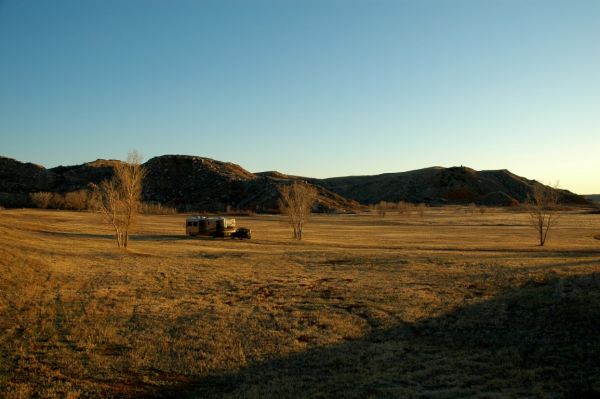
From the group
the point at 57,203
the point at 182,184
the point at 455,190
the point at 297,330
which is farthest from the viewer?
the point at 455,190

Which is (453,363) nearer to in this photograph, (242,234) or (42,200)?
(242,234)

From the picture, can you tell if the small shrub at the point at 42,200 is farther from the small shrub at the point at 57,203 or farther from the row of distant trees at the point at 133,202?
the row of distant trees at the point at 133,202

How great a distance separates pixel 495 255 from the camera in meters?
35.1

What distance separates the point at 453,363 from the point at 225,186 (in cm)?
13341

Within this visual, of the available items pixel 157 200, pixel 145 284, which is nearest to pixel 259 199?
pixel 157 200

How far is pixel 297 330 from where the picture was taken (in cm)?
1568

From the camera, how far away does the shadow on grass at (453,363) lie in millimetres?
10727

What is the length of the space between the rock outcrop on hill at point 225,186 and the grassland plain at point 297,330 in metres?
90.8

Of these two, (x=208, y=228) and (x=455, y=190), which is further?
(x=455, y=190)

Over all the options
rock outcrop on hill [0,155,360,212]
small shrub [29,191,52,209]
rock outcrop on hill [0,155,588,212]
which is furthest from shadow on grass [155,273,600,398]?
rock outcrop on hill [0,155,588,212]

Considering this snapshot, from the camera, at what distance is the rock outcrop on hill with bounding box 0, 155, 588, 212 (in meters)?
127

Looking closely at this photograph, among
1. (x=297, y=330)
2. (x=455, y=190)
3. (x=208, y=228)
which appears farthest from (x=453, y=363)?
(x=455, y=190)

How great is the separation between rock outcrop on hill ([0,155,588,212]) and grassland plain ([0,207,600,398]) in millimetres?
90786

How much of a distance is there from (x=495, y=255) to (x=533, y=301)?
57.8 feet
